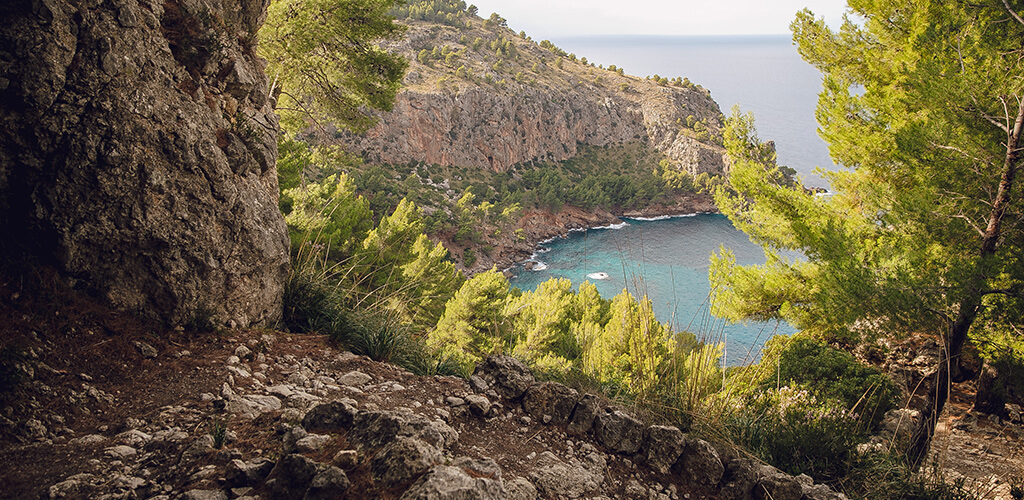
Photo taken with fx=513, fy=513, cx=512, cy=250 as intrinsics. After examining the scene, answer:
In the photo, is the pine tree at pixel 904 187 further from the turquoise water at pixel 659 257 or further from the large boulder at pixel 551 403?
the turquoise water at pixel 659 257

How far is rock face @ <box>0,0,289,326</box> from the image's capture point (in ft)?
10.2

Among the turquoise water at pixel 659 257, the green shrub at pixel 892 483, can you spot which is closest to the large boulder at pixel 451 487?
the green shrub at pixel 892 483

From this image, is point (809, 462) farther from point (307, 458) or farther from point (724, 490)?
point (307, 458)

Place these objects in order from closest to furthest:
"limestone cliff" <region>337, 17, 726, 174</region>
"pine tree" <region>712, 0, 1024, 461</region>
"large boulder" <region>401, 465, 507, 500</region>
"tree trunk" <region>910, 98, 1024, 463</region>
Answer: "large boulder" <region>401, 465, 507, 500</region> → "tree trunk" <region>910, 98, 1024, 463</region> → "pine tree" <region>712, 0, 1024, 461</region> → "limestone cliff" <region>337, 17, 726, 174</region>

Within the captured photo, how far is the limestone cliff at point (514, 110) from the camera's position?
65.2 meters

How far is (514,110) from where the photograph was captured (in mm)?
74625

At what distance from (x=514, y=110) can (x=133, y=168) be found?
7397cm

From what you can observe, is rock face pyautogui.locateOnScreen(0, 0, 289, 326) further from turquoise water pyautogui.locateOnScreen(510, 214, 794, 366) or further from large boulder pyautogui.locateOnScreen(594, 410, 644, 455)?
turquoise water pyautogui.locateOnScreen(510, 214, 794, 366)

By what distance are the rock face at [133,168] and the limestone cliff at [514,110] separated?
58.8 m

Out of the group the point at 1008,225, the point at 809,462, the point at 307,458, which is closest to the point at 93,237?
the point at 307,458

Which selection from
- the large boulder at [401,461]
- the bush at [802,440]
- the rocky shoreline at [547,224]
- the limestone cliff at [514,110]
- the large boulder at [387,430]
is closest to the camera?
the large boulder at [401,461]

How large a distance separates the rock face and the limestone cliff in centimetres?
5876

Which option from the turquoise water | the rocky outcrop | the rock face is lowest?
the turquoise water

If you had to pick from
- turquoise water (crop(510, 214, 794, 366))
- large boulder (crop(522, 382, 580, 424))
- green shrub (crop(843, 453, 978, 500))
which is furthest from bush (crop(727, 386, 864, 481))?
turquoise water (crop(510, 214, 794, 366))
